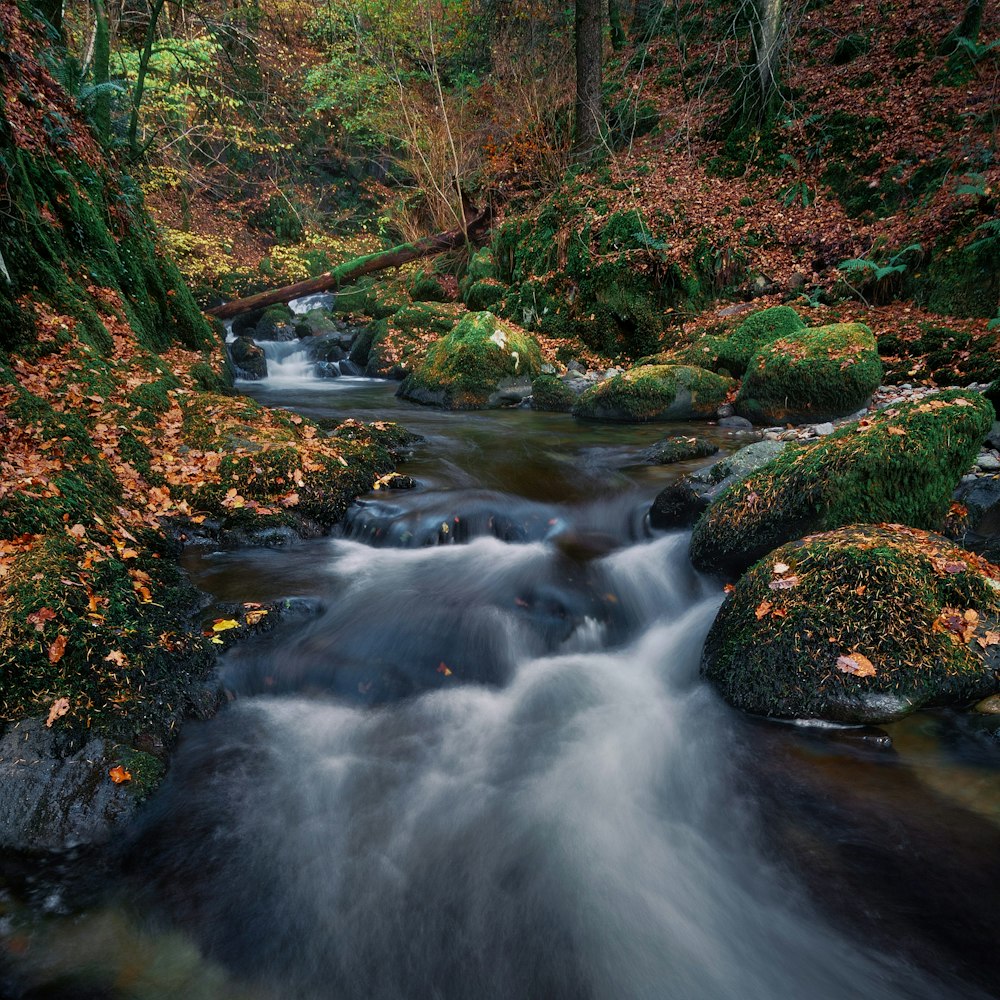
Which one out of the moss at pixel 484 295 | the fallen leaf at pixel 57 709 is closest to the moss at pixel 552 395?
the moss at pixel 484 295

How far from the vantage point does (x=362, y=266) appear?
15.3 metres

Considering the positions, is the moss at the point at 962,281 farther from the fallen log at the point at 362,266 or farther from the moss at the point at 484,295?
the fallen log at the point at 362,266

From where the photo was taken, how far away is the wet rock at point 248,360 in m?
14.0

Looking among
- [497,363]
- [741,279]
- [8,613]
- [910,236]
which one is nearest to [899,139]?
[910,236]

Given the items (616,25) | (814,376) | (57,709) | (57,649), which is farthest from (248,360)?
(616,25)

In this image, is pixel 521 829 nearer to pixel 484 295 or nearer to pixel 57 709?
pixel 57 709

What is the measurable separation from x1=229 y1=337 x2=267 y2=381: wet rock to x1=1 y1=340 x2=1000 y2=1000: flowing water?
10609 millimetres

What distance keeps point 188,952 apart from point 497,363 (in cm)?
957

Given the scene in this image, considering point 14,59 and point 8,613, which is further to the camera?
point 14,59

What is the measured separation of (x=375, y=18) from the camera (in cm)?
1664

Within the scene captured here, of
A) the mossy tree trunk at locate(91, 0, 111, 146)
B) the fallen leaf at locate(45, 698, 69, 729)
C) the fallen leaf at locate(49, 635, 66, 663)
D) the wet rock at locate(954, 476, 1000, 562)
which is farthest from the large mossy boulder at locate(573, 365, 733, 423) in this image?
the mossy tree trunk at locate(91, 0, 111, 146)

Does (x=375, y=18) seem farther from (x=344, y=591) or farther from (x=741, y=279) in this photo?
(x=344, y=591)

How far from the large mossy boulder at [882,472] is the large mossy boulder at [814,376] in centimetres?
370

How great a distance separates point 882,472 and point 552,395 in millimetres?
6762
